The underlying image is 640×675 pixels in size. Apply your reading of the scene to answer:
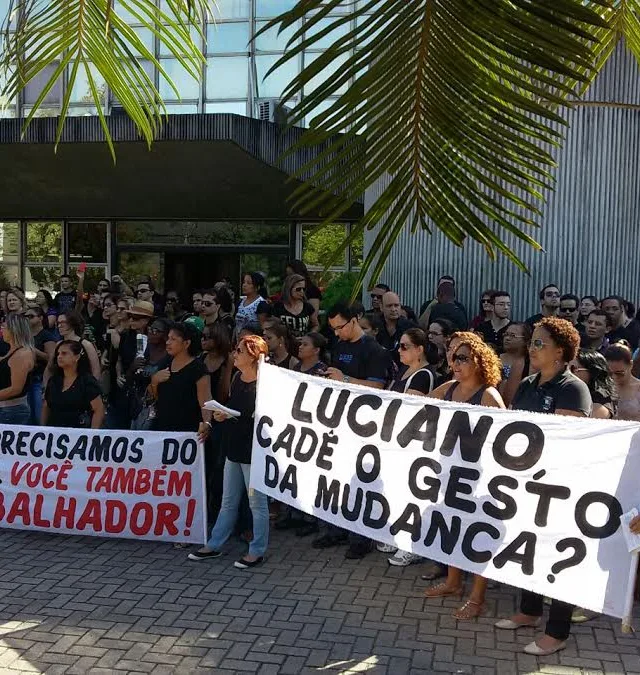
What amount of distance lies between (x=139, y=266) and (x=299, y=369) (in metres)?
13.1

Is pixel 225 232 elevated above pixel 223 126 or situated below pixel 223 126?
below

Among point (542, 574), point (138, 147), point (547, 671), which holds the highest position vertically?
point (138, 147)

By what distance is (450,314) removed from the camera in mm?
8875

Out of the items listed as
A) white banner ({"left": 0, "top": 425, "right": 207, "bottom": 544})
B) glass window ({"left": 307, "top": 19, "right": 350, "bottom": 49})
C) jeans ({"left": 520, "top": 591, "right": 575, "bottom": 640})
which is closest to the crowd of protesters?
jeans ({"left": 520, "top": 591, "right": 575, "bottom": 640})

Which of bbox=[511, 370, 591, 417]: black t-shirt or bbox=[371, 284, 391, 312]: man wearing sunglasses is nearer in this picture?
bbox=[511, 370, 591, 417]: black t-shirt

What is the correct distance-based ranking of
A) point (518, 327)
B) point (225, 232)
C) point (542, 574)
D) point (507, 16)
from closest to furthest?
point (507, 16) → point (542, 574) → point (518, 327) → point (225, 232)

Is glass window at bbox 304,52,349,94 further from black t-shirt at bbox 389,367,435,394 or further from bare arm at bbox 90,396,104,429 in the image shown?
bare arm at bbox 90,396,104,429

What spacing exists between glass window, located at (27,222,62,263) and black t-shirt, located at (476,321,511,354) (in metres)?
13.9

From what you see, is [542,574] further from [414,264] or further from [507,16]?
[414,264]

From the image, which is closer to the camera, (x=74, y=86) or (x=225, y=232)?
(x=74, y=86)

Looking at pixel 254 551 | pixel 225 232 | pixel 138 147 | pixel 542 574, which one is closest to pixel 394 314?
pixel 254 551

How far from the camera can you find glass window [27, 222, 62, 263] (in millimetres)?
19969

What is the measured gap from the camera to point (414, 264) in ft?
37.9

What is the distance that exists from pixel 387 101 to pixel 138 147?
14.0 meters
